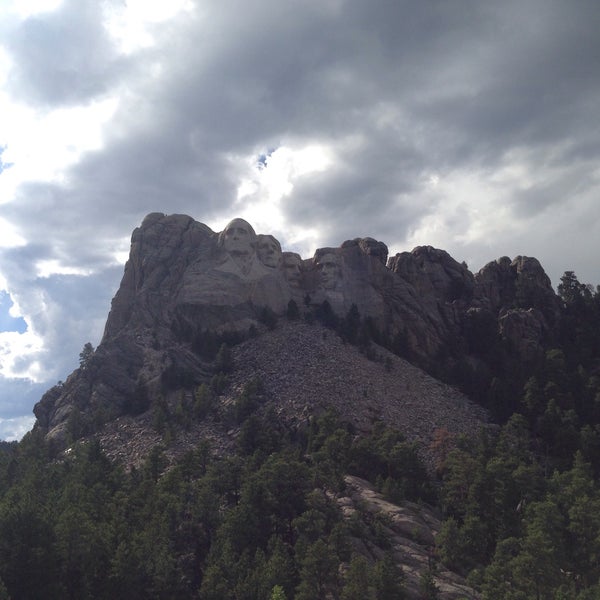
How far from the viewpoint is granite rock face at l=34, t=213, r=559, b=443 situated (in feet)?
341

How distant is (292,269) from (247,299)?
15.5m

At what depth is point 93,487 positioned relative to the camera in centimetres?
6719

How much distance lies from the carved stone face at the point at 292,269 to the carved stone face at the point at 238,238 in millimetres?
7690

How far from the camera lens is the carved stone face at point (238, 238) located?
398 feet

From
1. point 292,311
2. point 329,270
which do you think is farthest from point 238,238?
point 329,270

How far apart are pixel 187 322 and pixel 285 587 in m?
66.0

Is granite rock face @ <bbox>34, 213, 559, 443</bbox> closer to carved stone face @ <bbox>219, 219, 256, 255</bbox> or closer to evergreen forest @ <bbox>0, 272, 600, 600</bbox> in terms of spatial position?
carved stone face @ <bbox>219, 219, 256, 255</bbox>

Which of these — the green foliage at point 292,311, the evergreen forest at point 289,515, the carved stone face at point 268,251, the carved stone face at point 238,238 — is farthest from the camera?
the carved stone face at point 268,251

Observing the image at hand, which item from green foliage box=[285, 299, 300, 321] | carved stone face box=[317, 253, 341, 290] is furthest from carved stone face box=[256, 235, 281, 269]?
green foliage box=[285, 299, 300, 321]

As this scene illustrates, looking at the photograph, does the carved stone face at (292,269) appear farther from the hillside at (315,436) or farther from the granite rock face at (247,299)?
the hillside at (315,436)

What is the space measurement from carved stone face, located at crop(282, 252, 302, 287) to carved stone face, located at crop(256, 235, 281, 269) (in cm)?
237

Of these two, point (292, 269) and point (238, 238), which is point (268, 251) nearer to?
point (292, 269)

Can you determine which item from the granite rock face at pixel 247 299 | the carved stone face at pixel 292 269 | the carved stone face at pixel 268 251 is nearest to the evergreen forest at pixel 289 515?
the granite rock face at pixel 247 299

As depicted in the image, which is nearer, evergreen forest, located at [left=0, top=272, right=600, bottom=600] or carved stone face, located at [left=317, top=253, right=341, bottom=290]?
evergreen forest, located at [left=0, top=272, right=600, bottom=600]
